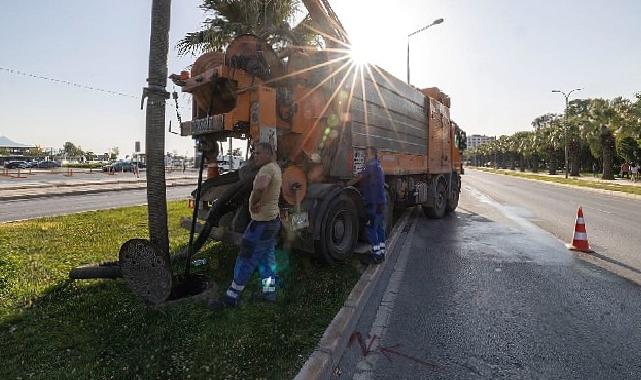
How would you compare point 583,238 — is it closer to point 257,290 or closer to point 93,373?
point 257,290

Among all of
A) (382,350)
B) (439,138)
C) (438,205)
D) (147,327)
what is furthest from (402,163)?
(147,327)

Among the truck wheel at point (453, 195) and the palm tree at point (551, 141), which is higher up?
the palm tree at point (551, 141)

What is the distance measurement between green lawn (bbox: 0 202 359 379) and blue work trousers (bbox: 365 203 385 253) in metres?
0.58

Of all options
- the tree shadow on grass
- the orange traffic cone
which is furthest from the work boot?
the orange traffic cone

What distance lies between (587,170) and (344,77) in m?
81.6

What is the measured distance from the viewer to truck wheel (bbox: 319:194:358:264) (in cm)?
551

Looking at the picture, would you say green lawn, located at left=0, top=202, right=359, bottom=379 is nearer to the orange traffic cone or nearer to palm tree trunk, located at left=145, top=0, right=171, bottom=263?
palm tree trunk, located at left=145, top=0, right=171, bottom=263

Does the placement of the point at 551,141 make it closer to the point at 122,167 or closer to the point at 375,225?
the point at 122,167

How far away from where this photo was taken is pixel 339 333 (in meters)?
3.59

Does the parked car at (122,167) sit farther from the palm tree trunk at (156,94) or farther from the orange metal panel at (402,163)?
the palm tree trunk at (156,94)

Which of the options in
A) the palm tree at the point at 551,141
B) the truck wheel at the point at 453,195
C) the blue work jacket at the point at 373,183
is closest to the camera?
the blue work jacket at the point at 373,183

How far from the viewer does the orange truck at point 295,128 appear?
519 centimetres

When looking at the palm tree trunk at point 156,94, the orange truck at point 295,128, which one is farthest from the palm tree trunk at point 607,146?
the palm tree trunk at point 156,94

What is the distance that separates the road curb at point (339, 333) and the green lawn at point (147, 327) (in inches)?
3.3
